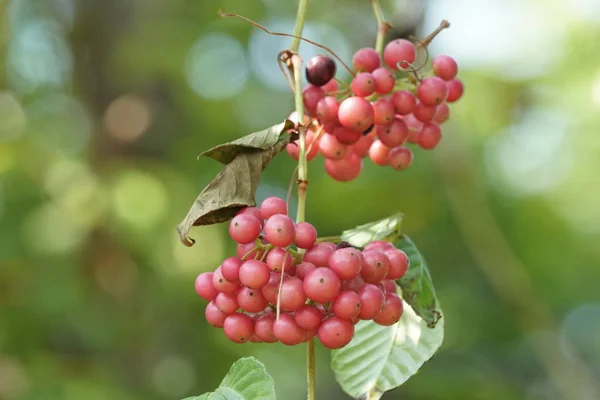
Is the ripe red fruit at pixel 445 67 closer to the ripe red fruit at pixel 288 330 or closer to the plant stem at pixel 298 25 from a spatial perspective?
the plant stem at pixel 298 25

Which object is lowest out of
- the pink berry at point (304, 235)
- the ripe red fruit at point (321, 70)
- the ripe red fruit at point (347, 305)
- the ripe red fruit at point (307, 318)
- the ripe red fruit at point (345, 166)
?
the ripe red fruit at point (307, 318)

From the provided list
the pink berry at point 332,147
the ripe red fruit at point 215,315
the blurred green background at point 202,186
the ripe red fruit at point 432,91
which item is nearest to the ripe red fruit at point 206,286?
the ripe red fruit at point 215,315

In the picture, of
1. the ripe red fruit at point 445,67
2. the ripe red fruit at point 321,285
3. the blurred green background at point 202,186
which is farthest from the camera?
the blurred green background at point 202,186

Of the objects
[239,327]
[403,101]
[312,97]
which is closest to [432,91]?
[403,101]

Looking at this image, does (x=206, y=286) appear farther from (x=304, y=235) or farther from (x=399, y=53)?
(x=399, y=53)

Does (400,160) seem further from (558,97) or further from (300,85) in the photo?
(558,97)

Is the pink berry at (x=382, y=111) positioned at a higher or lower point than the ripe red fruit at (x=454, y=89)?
lower
